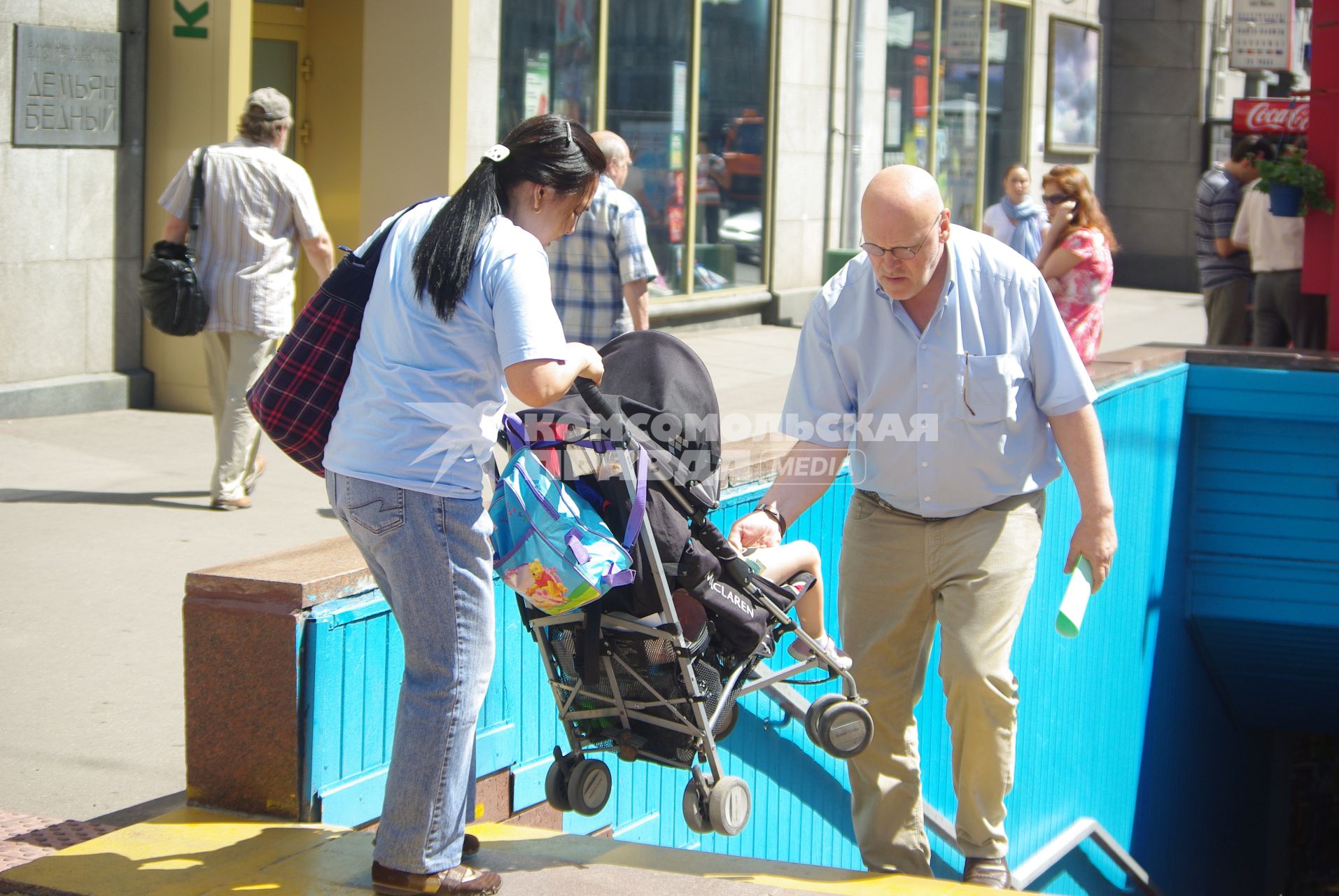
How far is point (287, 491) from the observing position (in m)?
7.82

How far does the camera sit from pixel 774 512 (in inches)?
162

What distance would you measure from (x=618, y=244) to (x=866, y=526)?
2.63 m

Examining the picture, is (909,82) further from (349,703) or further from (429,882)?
(429,882)

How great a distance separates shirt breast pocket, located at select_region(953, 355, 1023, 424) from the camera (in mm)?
3959

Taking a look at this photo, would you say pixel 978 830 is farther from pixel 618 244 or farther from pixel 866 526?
pixel 618 244

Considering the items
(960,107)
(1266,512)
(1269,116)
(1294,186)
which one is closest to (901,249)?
(1266,512)

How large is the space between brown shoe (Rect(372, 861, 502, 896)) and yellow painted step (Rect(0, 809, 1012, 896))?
76 mm

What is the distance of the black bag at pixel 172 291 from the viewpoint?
7070 millimetres

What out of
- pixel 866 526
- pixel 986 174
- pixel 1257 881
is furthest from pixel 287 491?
pixel 986 174

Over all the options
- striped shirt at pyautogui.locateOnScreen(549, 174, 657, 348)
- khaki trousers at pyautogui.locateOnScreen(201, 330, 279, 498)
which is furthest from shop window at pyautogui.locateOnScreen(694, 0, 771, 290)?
striped shirt at pyautogui.locateOnScreen(549, 174, 657, 348)

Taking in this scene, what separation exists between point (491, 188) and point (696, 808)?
1540mm

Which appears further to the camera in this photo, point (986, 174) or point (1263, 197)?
point (986, 174)

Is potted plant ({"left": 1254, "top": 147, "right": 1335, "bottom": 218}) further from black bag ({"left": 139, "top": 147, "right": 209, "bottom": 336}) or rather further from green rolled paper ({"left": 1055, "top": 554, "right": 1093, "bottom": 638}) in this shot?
A: black bag ({"left": 139, "top": 147, "right": 209, "bottom": 336})

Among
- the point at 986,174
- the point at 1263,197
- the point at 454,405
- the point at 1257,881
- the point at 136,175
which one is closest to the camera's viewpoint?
the point at 454,405
